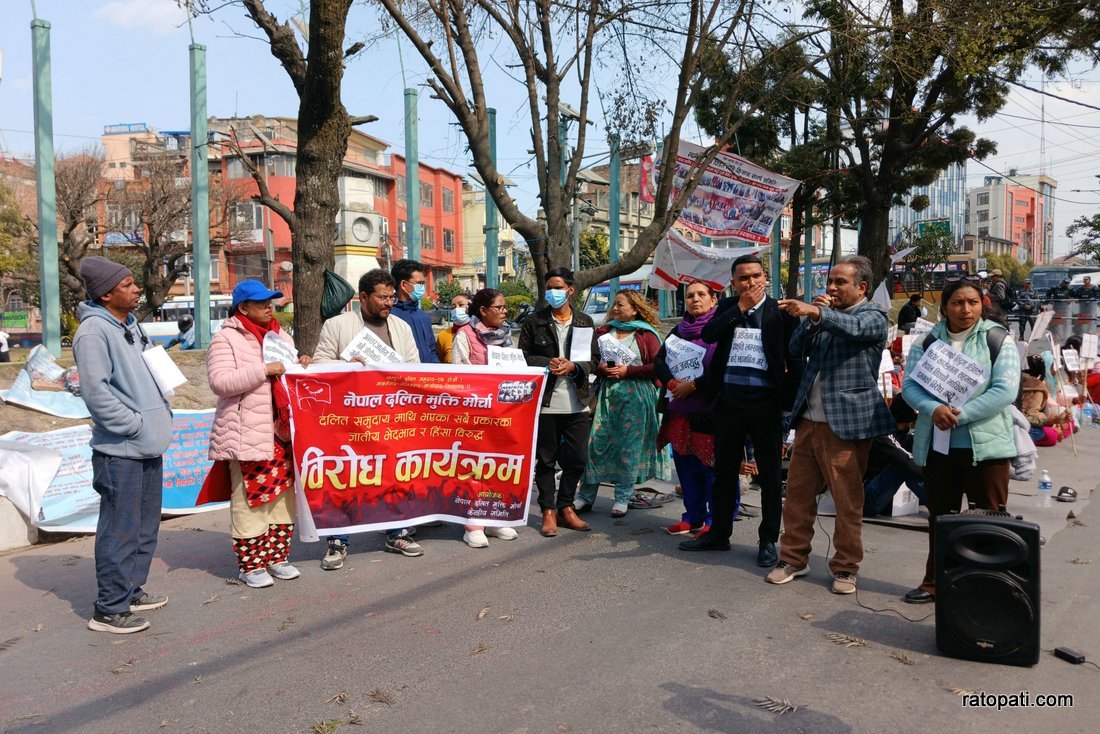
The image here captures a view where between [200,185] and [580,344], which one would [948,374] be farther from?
[200,185]

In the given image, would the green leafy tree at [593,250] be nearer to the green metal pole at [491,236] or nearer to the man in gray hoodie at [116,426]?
the green metal pole at [491,236]

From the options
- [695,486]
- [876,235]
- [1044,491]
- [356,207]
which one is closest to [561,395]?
[695,486]

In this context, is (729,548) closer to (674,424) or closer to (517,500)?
(674,424)

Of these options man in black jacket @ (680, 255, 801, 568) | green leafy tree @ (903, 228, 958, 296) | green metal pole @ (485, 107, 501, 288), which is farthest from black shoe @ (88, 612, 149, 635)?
green leafy tree @ (903, 228, 958, 296)

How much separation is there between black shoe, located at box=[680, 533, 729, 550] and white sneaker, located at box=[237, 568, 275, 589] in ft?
8.89

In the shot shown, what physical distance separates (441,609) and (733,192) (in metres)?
9.13

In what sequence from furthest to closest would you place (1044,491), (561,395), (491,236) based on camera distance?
(491,236)
(1044,491)
(561,395)

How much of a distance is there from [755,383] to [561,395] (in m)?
1.59

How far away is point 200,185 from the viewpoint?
1034cm

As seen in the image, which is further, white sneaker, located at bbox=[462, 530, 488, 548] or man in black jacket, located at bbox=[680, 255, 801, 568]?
white sneaker, located at bbox=[462, 530, 488, 548]

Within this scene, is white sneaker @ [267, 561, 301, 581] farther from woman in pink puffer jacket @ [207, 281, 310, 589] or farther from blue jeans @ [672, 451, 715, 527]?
blue jeans @ [672, 451, 715, 527]

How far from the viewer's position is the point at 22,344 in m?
43.4

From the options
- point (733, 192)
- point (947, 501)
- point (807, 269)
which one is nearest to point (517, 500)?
point (947, 501)

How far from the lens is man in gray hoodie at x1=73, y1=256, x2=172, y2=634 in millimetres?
4457
